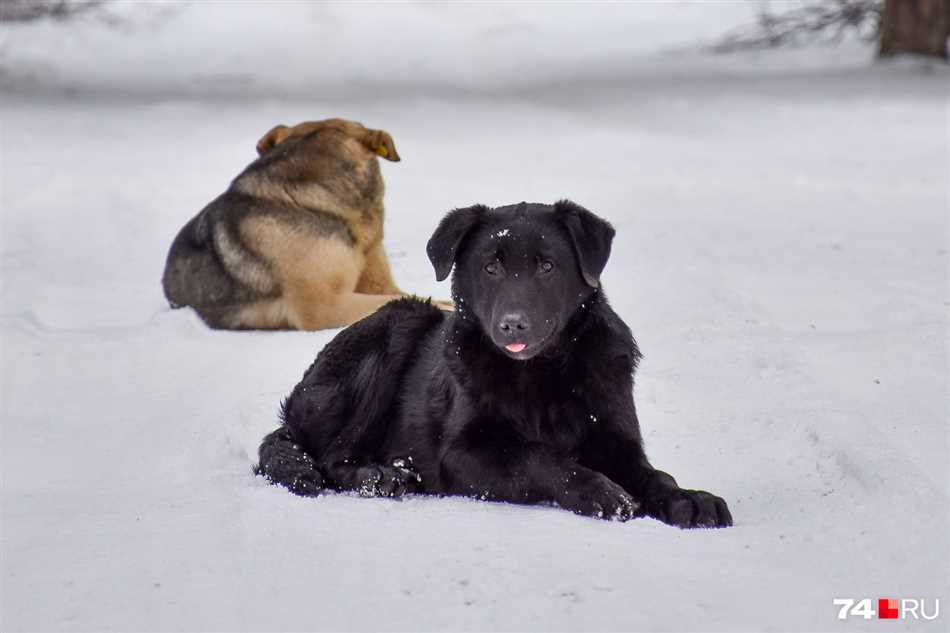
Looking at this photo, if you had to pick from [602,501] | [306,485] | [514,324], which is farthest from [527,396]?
[306,485]

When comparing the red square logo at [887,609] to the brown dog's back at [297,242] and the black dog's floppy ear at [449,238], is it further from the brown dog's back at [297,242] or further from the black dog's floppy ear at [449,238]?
the brown dog's back at [297,242]

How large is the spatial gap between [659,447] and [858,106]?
1035 centimetres

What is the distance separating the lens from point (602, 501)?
4691 millimetres

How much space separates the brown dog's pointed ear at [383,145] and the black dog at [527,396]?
3.87m

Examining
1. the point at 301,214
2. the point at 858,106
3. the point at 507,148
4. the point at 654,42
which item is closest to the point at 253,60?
the point at 654,42

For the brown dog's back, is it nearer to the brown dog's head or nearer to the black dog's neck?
the brown dog's head

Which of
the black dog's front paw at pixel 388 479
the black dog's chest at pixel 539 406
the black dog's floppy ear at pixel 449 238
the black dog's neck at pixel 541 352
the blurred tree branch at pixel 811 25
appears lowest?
the blurred tree branch at pixel 811 25

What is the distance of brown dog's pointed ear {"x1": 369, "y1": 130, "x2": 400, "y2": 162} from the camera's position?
9.17m

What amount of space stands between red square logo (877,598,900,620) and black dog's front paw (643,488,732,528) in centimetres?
83

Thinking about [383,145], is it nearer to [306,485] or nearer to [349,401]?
[349,401]
